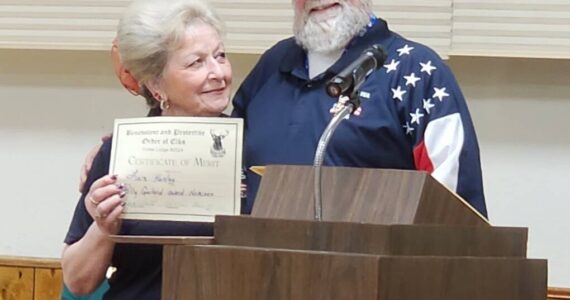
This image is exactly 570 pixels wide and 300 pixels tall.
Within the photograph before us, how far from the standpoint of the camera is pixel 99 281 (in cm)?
202

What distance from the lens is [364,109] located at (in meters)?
2.10

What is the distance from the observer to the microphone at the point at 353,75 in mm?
1477

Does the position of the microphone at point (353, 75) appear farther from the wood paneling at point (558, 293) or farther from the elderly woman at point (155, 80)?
the wood paneling at point (558, 293)

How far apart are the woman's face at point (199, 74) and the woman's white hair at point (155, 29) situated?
0.05ft

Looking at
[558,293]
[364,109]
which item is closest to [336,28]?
[364,109]

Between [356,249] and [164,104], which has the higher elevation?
[164,104]

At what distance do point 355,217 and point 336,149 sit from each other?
58 centimetres

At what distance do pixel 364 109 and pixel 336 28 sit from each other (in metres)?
0.21

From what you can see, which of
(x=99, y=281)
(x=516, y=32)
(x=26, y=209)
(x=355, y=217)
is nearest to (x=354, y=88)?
(x=355, y=217)

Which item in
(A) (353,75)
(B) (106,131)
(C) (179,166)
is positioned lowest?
(C) (179,166)

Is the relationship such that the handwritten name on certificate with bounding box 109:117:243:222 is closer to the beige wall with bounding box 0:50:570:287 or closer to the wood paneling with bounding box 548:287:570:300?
the beige wall with bounding box 0:50:570:287

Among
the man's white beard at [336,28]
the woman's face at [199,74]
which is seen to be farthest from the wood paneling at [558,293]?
the woman's face at [199,74]

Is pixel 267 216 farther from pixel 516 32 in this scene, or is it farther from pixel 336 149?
pixel 516 32

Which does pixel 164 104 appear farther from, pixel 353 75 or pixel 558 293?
pixel 558 293
